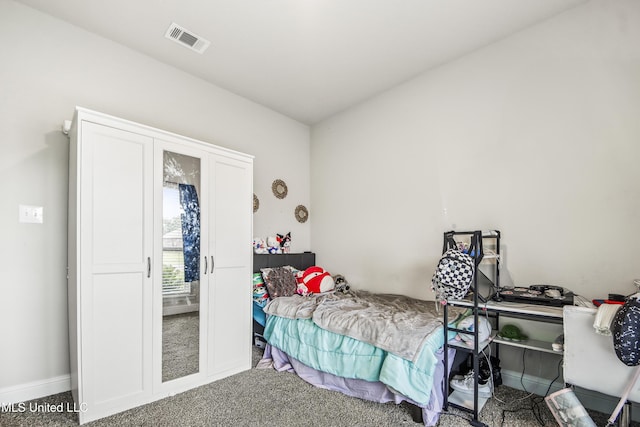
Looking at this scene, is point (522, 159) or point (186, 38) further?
point (186, 38)

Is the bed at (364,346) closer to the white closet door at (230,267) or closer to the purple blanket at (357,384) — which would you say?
the purple blanket at (357,384)

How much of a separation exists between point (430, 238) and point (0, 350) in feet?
11.4

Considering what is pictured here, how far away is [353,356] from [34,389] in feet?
7.46

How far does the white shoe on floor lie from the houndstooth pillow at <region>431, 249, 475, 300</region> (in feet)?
1.89

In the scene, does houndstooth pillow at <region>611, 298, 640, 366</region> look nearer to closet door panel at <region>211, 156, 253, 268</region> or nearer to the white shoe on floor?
the white shoe on floor

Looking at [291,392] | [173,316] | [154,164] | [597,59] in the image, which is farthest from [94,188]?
[597,59]

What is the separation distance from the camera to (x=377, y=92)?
11.5 feet

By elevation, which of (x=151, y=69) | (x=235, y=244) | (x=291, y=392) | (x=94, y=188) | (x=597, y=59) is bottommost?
(x=291, y=392)

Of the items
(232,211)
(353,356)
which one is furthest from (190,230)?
(353,356)

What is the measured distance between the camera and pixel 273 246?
3.67 m

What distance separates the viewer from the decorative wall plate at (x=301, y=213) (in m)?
4.13

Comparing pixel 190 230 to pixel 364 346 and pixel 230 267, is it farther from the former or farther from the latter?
pixel 364 346

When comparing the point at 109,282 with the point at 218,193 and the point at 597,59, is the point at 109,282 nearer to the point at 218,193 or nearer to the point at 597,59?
the point at 218,193

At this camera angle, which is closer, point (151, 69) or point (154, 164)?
point (154, 164)
